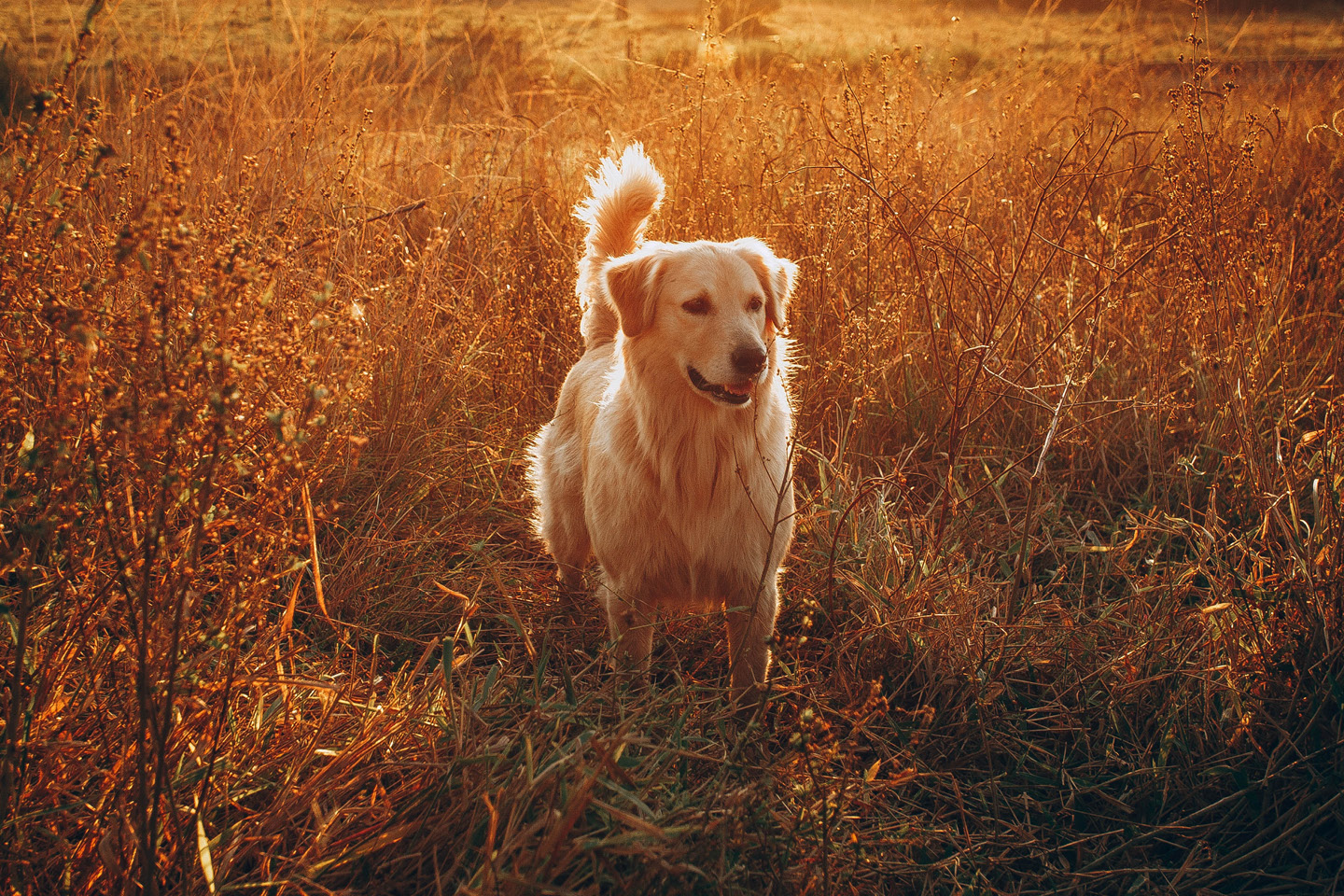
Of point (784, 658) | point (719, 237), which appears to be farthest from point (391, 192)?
point (784, 658)

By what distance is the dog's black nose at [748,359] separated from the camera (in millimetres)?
2209

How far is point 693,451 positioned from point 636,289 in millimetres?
540

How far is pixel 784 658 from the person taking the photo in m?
2.43

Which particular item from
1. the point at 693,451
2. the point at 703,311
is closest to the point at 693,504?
the point at 693,451

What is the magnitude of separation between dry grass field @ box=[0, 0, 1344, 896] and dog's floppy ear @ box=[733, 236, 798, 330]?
0.41 meters

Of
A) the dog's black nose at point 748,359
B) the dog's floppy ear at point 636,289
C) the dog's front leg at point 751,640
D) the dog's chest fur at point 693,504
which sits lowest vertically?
the dog's front leg at point 751,640

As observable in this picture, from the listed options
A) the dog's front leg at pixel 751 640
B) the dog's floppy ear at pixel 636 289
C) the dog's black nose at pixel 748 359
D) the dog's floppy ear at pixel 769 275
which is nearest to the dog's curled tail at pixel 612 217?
the dog's floppy ear at pixel 636 289

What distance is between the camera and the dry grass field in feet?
4.45

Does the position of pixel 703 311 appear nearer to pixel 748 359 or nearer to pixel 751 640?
pixel 748 359

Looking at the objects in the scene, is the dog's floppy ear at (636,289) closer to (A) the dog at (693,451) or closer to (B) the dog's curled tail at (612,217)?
(A) the dog at (693,451)

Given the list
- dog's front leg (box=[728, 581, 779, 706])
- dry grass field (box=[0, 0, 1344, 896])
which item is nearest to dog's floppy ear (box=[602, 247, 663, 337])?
dry grass field (box=[0, 0, 1344, 896])

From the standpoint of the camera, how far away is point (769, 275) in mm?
2605

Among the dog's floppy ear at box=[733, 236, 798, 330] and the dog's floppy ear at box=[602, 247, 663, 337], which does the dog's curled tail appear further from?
the dog's floppy ear at box=[733, 236, 798, 330]

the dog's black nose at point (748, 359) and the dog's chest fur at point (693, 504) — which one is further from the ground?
the dog's black nose at point (748, 359)
